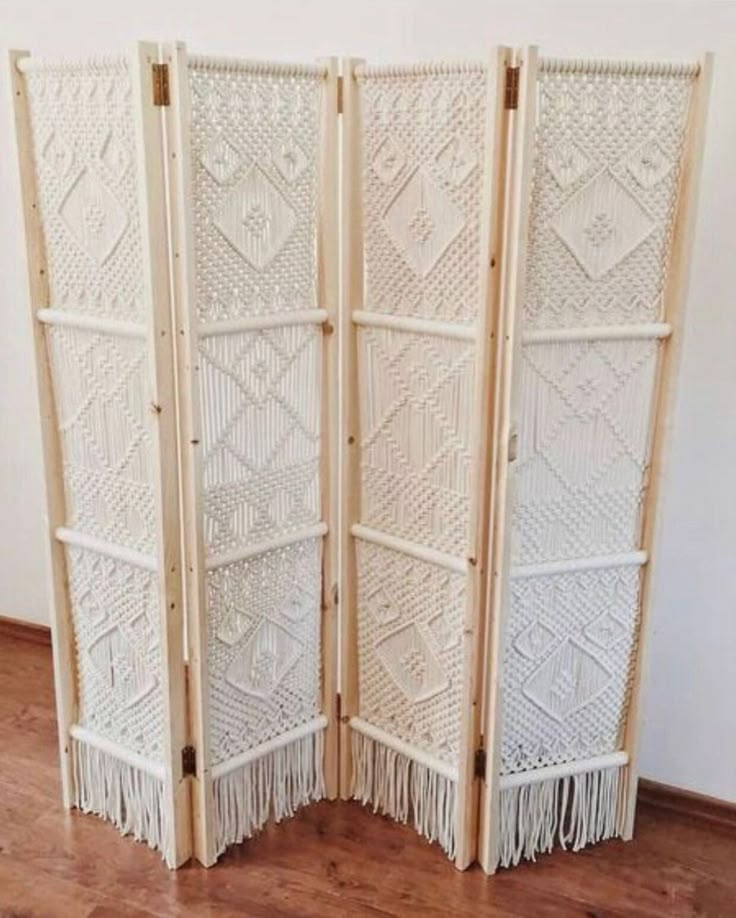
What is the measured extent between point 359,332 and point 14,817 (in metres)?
1.37

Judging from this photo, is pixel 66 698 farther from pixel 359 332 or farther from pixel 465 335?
pixel 465 335

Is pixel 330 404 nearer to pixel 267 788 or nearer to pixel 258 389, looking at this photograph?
pixel 258 389

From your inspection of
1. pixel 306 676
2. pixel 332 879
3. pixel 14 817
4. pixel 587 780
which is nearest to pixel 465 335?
pixel 306 676

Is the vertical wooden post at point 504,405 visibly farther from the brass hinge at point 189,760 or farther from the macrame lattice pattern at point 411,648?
the brass hinge at point 189,760

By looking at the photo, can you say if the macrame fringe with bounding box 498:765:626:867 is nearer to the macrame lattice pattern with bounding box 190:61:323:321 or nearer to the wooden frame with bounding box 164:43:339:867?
the wooden frame with bounding box 164:43:339:867

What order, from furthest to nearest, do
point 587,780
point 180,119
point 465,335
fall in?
point 587,780, point 465,335, point 180,119

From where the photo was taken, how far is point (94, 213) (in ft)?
6.12

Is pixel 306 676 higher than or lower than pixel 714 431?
lower

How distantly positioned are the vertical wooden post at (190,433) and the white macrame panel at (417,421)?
1.22 ft

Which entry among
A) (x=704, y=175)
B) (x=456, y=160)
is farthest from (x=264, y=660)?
(x=704, y=175)

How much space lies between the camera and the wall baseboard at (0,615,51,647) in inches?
119

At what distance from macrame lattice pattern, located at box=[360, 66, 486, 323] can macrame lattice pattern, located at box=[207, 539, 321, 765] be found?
2.01 ft

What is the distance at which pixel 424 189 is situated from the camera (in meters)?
1.86

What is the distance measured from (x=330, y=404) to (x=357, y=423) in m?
0.07
